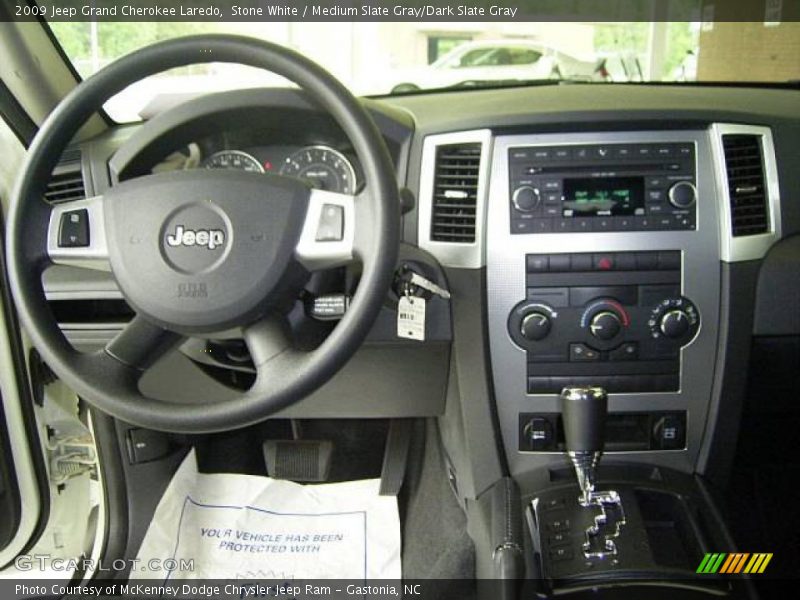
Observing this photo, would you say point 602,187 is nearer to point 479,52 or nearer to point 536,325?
point 536,325

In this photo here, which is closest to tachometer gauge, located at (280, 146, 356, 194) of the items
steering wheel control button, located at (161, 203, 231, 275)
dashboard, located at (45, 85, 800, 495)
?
dashboard, located at (45, 85, 800, 495)

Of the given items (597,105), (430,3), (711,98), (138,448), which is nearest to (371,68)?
(430,3)

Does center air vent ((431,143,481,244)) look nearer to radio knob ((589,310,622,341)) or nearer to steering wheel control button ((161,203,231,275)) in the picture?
radio knob ((589,310,622,341))

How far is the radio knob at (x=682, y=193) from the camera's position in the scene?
1265 mm

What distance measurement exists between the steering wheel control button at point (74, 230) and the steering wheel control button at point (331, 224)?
337 millimetres

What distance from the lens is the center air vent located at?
1.27 meters

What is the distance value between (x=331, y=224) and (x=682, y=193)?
63 cm

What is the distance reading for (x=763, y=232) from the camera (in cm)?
130

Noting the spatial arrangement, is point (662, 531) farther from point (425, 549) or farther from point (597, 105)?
point (597, 105)

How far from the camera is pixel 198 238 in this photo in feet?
3.29

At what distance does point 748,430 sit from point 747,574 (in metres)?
0.39

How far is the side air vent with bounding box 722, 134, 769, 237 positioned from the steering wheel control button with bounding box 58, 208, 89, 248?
1016mm

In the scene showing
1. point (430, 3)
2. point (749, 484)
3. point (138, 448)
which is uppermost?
point (430, 3)

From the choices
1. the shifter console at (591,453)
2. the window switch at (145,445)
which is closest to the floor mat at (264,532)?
the window switch at (145,445)
